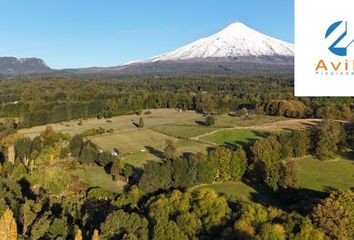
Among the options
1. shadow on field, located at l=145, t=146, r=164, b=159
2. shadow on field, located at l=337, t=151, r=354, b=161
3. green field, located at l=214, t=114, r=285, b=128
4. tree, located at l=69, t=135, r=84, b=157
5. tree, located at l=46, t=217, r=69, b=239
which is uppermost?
tree, located at l=46, t=217, r=69, b=239

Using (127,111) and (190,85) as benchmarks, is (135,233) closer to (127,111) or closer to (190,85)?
(127,111)

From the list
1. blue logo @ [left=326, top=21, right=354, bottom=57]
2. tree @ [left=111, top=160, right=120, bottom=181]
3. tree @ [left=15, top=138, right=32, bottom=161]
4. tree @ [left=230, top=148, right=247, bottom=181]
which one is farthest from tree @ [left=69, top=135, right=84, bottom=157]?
blue logo @ [left=326, top=21, right=354, bottom=57]

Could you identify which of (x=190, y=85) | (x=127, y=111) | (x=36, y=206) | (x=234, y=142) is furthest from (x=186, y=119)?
(x=190, y=85)

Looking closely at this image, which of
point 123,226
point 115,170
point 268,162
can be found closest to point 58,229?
point 123,226

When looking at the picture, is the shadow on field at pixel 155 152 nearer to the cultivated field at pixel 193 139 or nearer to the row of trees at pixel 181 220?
the cultivated field at pixel 193 139

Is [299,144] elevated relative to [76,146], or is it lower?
elevated

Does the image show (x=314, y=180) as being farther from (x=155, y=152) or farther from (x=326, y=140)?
(x=155, y=152)

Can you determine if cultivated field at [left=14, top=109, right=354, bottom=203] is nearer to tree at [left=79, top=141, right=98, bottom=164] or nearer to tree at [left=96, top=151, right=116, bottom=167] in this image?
tree at [left=96, top=151, right=116, bottom=167]
